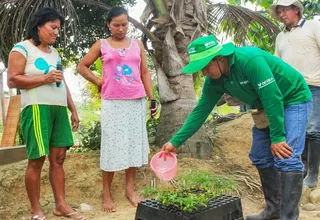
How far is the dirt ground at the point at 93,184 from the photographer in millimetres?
3688

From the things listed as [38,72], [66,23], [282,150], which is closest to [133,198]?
[38,72]

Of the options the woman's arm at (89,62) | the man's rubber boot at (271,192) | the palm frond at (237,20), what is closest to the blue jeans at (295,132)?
the man's rubber boot at (271,192)

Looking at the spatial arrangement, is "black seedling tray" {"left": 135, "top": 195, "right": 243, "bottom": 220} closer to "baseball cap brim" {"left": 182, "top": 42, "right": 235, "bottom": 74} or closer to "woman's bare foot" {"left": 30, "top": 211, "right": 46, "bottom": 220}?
"baseball cap brim" {"left": 182, "top": 42, "right": 235, "bottom": 74}

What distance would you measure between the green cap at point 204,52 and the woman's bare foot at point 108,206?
5.47 feet

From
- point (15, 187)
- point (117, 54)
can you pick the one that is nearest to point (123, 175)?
point (15, 187)

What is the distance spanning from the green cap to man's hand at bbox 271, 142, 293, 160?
641 millimetres

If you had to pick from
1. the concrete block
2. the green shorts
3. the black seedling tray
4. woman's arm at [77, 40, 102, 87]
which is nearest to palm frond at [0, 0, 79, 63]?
woman's arm at [77, 40, 102, 87]

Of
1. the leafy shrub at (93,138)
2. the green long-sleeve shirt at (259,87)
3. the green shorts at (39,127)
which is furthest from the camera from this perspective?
the leafy shrub at (93,138)

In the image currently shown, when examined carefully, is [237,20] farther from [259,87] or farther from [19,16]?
[259,87]

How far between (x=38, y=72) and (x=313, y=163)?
8.39 feet

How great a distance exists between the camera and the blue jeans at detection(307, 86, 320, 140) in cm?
367

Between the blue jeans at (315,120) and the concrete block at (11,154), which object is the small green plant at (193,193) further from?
the concrete block at (11,154)

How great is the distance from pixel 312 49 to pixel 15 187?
3.12 meters

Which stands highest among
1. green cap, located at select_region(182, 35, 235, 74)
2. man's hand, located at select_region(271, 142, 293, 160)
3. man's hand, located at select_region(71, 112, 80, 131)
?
green cap, located at select_region(182, 35, 235, 74)
